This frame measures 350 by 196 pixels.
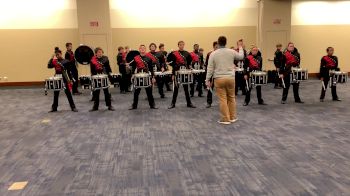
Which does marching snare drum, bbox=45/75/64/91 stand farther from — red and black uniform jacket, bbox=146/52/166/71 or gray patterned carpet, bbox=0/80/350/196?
red and black uniform jacket, bbox=146/52/166/71

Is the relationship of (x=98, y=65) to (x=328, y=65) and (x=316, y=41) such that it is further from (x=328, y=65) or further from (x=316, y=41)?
(x=316, y=41)

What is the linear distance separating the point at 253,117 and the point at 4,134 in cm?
514

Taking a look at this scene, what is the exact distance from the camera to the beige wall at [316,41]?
15.8 m

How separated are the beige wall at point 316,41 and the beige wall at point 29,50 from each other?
9508mm

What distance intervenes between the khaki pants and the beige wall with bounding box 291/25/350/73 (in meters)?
9.46

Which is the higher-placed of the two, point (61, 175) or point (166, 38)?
point (166, 38)

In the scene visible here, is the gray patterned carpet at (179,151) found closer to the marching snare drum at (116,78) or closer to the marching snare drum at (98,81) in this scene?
the marching snare drum at (98,81)

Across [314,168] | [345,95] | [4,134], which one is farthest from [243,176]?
[345,95]

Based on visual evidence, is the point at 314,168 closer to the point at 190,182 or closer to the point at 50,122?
the point at 190,182

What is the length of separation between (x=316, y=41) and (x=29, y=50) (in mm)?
12080

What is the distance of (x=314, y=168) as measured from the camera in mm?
4770

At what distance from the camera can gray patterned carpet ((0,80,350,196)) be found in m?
4.30

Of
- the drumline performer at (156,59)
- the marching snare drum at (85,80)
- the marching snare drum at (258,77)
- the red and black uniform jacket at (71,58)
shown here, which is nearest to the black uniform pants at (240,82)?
the marching snare drum at (258,77)

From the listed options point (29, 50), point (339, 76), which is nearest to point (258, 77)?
point (339, 76)
